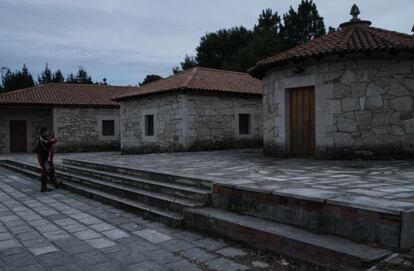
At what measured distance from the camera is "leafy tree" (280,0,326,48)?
40312mm

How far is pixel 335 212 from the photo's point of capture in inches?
162

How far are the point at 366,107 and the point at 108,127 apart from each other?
17324 millimetres

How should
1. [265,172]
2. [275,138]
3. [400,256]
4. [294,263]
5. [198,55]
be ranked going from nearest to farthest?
[400,256] → [294,263] → [265,172] → [275,138] → [198,55]

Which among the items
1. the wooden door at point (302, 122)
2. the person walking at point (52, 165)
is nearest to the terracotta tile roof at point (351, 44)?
the wooden door at point (302, 122)

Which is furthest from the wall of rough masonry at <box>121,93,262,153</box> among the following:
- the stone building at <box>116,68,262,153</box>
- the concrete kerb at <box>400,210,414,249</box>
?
→ the concrete kerb at <box>400,210,414,249</box>

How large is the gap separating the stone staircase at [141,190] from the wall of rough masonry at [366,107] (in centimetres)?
447

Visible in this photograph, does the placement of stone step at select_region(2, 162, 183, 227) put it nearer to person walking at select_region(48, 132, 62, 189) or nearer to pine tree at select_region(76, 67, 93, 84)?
person walking at select_region(48, 132, 62, 189)

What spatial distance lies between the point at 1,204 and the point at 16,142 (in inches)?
→ 653

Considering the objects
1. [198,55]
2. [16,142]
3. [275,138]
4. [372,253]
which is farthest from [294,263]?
[198,55]

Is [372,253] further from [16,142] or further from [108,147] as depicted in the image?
[16,142]

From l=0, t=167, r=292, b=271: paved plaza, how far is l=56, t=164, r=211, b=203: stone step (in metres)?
0.66

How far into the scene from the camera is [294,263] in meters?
3.99

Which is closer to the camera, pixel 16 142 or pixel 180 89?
pixel 180 89

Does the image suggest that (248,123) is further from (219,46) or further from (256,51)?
(219,46)
